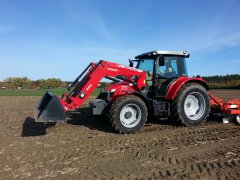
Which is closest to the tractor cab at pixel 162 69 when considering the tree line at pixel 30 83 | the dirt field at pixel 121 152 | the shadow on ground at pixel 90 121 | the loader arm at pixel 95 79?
the loader arm at pixel 95 79

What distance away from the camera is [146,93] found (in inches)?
338

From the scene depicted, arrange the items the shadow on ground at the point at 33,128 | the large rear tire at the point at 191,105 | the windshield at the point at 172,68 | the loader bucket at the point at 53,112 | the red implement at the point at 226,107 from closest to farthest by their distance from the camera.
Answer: the loader bucket at the point at 53,112 < the shadow on ground at the point at 33,128 < the large rear tire at the point at 191,105 < the red implement at the point at 226,107 < the windshield at the point at 172,68

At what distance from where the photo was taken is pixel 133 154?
222 inches

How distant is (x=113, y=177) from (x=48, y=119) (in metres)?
2.96

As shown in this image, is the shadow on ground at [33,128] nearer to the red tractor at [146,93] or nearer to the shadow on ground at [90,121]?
the red tractor at [146,93]

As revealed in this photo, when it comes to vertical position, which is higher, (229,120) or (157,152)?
(229,120)

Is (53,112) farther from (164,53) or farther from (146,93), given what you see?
(164,53)

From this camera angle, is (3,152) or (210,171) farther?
(3,152)

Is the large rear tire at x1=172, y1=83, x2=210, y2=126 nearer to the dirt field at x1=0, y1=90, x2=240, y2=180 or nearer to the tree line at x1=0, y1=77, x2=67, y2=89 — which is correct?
the dirt field at x1=0, y1=90, x2=240, y2=180

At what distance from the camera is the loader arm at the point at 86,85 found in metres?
7.01

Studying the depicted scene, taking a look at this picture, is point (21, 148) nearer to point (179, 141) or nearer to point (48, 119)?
point (48, 119)

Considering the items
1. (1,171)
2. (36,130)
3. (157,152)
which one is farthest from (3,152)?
(157,152)

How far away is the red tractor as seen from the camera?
7586mm

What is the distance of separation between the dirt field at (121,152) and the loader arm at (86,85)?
2.44 ft
